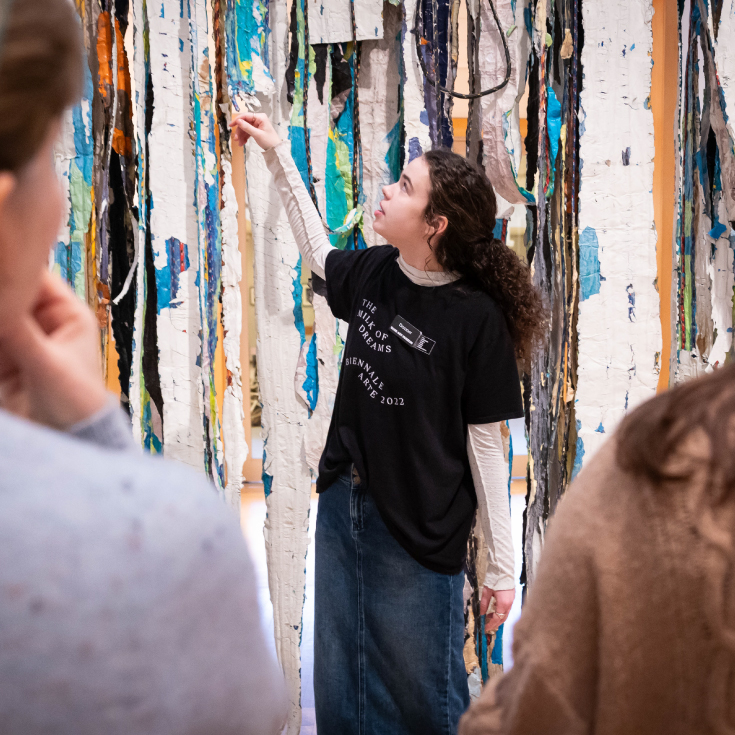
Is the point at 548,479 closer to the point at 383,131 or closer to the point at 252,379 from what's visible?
the point at 383,131

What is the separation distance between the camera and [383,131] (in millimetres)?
1732

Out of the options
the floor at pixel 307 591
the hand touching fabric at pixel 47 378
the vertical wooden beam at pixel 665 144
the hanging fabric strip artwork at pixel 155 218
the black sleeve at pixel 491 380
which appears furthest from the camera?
the floor at pixel 307 591

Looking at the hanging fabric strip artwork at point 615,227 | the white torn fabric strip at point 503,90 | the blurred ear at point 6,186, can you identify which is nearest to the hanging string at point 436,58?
the white torn fabric strip at point 503,90

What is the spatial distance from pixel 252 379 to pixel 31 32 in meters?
4.51

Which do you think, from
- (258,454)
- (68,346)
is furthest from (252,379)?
(68,346)

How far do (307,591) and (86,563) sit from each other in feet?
8.41

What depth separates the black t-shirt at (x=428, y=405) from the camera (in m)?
1.41

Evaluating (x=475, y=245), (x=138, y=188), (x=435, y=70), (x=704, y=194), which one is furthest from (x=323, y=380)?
(x=704, y=194)

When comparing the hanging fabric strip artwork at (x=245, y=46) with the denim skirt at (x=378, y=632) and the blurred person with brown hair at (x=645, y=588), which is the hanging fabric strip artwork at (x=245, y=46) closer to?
the denim skirt at (x=378, y=632)

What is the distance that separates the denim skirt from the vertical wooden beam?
0.89 m

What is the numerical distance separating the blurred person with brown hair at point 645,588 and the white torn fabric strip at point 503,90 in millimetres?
1311

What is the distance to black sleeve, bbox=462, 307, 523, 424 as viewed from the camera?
4.59ft

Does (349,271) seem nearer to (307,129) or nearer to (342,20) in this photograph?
(307,129)

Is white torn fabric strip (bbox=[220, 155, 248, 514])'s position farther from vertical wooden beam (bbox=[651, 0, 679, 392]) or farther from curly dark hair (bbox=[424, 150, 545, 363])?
vertical wooden beam (bbox=[651, 0, 679, 392])
